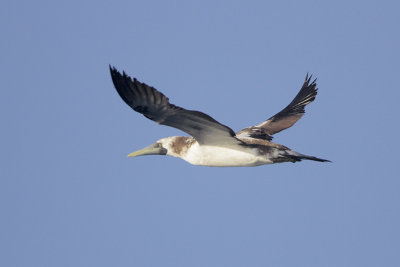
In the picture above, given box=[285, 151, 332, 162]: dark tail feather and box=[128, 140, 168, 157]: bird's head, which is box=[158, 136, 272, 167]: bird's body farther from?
box=[128, 140, 168, 157]: bird's head

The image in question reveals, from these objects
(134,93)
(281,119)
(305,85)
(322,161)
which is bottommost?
(322,161)

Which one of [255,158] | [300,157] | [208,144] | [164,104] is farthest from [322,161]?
[164,104]

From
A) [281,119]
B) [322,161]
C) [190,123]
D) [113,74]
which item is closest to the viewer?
[113,74]

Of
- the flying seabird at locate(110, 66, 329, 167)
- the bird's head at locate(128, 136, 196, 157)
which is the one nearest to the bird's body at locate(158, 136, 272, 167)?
the flying seabird at locate(110, 66, 329, 167)

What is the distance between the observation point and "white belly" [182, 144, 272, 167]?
1283cm

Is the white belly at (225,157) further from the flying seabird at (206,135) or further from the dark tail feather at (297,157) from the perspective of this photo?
the dark tail feather at (297,157)

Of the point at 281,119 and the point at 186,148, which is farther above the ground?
the point at 281,119

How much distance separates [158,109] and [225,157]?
99.8 inches

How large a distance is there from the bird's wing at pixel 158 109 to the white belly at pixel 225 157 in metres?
0.89

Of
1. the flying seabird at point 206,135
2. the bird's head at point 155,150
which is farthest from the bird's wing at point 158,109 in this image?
the bird's head at point 155,150

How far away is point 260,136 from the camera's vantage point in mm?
14281

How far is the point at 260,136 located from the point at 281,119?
1500 millimetres

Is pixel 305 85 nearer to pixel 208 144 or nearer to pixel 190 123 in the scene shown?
pixel 208 144

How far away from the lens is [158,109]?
11.0m
